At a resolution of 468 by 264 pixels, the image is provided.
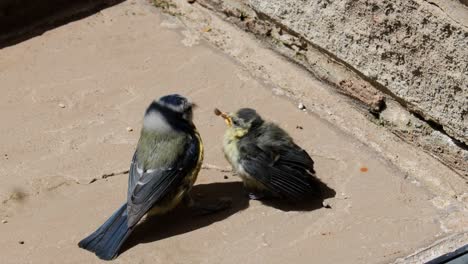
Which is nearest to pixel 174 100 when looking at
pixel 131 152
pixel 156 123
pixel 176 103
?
pixel 176 103

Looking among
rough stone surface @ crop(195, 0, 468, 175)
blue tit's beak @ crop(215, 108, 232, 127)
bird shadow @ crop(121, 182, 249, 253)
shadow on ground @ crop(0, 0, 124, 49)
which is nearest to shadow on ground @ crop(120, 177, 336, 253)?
bird shadow @ crop(121, 182, 249, 253)

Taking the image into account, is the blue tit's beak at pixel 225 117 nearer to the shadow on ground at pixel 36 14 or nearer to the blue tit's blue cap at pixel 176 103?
the blue tit's blue cap at pixel 176 103

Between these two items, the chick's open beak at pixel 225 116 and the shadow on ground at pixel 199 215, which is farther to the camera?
the chick's open beak at pixel 225 116

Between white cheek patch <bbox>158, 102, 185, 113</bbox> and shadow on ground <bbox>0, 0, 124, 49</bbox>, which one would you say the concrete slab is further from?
white cheek patch <bbox>158, 102, 185, 113</bbox>

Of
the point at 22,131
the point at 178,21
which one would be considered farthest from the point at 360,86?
the point at 22,131

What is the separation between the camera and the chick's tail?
5.00 metres

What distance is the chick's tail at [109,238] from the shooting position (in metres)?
5.00

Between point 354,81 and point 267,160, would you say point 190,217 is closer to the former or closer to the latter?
point 267,160

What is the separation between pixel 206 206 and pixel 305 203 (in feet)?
1.81

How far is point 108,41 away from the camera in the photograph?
6.93 m

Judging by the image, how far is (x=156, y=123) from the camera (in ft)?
17.7

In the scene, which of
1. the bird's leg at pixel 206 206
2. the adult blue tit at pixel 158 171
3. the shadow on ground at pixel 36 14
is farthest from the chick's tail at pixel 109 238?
the shadow on ground at pixel 36 14

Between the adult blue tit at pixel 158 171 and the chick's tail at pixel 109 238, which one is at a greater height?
the adult blue tit at pixel 158 171

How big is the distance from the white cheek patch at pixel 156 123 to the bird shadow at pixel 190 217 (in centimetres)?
45
